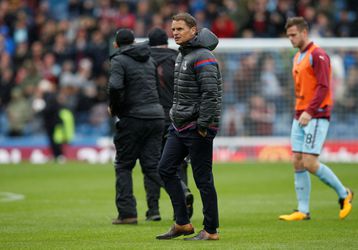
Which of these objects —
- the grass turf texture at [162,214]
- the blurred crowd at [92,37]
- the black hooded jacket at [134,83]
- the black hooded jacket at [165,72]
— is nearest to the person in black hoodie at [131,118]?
the black hooded jacket at [134,83]

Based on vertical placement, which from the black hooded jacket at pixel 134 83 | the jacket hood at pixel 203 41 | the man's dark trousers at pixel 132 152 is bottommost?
the man's dark trousers at pixel 132 152

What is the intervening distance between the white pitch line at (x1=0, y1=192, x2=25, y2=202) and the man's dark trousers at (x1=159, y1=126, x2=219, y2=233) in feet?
19.8

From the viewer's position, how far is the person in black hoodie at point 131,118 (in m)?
11.8

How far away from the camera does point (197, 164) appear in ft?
32.1

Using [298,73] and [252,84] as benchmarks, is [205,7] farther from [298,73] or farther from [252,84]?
[298,73]

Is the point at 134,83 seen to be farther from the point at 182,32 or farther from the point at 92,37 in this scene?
Answer: the point at 92,37

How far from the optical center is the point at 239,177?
2017 cm

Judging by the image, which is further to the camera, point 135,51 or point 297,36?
point 297,36

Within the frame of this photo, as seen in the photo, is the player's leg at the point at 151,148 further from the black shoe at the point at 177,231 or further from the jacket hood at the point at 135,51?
the black shoe at the point at 177,231

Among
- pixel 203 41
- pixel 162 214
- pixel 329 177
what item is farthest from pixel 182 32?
pixel 162 214

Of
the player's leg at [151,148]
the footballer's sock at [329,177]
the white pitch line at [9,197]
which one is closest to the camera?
the player's leg at [151,148]

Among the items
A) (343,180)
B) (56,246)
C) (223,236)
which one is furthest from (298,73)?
(343,180)

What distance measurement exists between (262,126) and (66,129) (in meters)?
5.77

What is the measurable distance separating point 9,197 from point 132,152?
15.9ft
